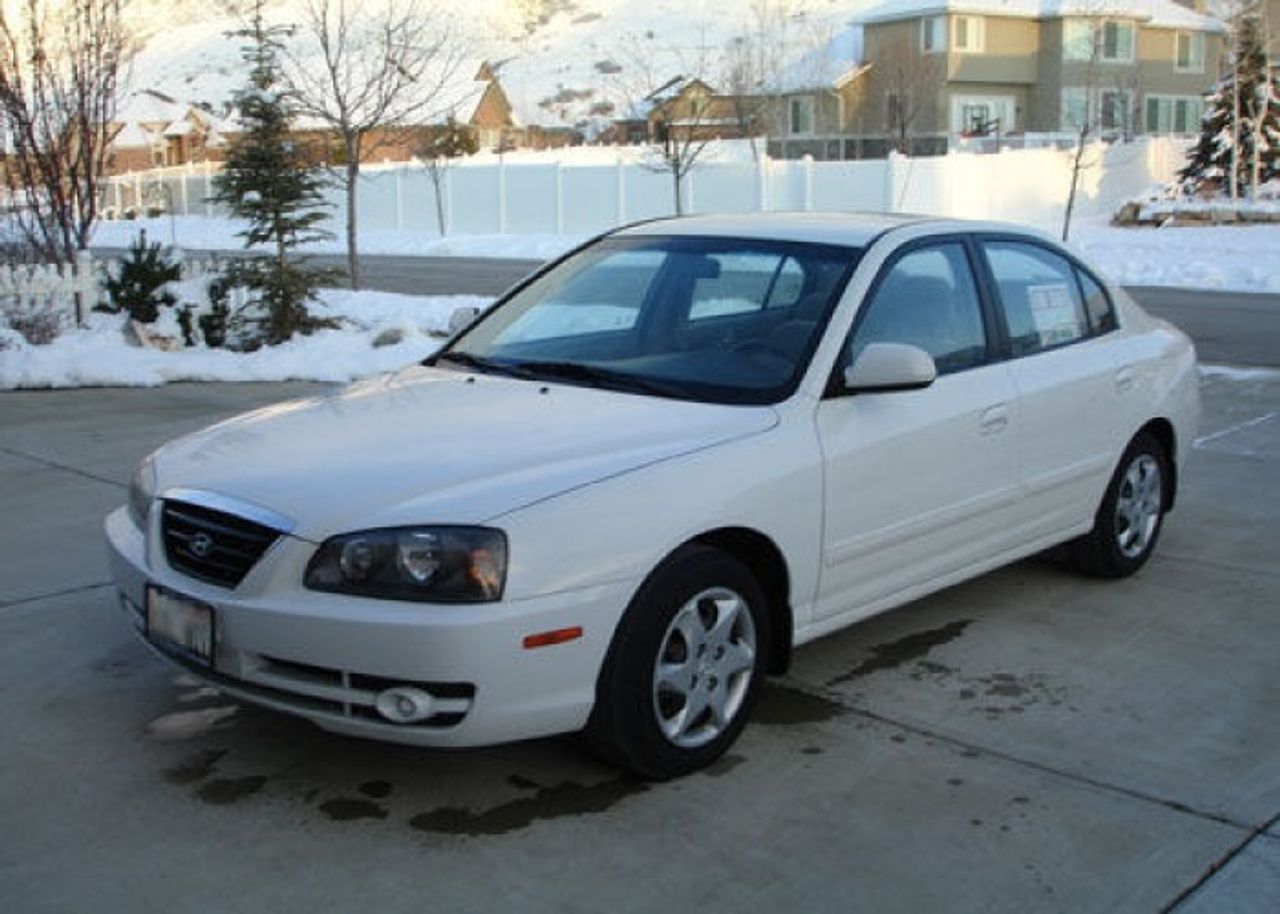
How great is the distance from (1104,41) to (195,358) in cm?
4929

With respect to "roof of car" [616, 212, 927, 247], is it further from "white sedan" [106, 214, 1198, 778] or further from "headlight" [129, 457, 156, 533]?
"headlight" [129, 457, 156, 533]

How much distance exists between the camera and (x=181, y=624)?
394 cm

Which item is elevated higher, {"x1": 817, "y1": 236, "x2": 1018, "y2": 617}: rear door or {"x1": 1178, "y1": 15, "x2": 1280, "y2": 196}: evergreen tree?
{"x1": 1178, "y1": 15, "x2": 1280, "y2": 196}: evergreen tree

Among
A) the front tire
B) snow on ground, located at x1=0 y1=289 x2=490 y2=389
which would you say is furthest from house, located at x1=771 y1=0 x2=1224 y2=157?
the front tire

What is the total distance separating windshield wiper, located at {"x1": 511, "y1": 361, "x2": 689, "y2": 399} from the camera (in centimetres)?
456

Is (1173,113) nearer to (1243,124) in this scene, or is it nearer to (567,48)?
(1243,124)

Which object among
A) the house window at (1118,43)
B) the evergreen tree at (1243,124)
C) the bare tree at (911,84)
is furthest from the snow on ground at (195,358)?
the house window at (1118,43)

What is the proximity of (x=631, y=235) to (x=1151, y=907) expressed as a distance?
3.24 metres

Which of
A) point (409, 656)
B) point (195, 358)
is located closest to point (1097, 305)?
point (409, 656)

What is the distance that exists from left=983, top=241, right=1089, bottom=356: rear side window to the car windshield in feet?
2.87

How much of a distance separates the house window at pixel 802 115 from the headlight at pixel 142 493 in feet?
177

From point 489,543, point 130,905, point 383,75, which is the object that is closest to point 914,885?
point 489,543

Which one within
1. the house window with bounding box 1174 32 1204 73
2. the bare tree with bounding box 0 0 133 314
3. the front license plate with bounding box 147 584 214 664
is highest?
the house window with bounding box 1174 32 1204 73

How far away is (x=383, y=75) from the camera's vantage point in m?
16.9
